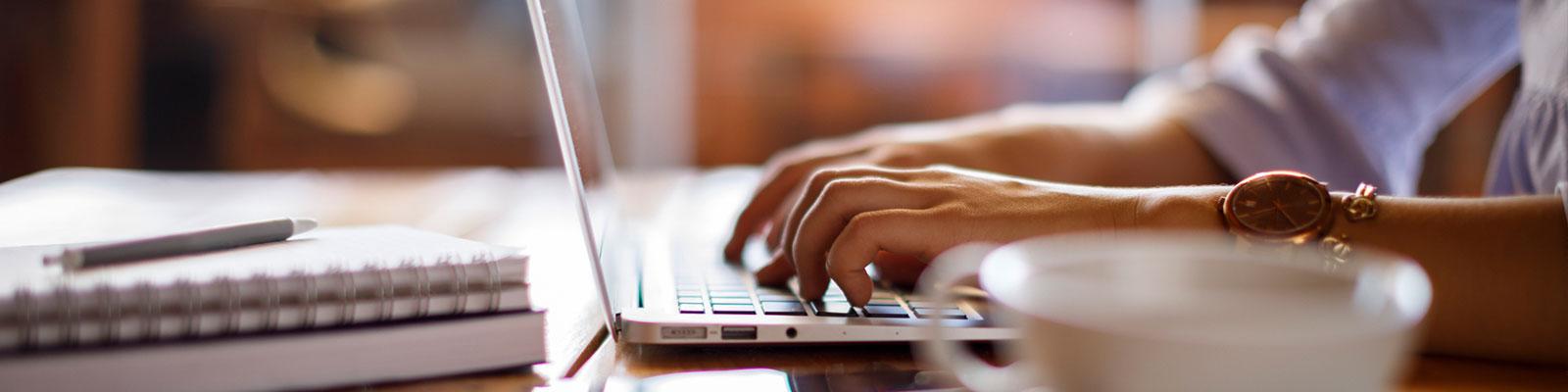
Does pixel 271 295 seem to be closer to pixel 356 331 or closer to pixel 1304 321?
pixel 356 331

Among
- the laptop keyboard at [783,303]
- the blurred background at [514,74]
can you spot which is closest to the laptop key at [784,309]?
the laptop keyboard at [783,303]

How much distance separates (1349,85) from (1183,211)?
51 cm

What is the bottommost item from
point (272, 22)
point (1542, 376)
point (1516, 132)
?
point (1542, 376)

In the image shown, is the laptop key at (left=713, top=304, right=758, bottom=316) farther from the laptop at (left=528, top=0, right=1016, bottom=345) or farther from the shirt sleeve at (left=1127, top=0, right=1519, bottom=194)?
the shirt sleeve at (left=1127, top=0, right=1519, bottom=194)

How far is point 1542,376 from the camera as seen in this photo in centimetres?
42

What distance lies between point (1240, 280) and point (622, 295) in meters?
0.33

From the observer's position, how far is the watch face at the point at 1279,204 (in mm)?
466

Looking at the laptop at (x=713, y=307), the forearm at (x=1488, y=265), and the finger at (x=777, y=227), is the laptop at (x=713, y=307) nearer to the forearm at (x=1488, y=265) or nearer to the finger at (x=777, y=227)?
the finger at (x=777, y=227)

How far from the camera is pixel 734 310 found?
17.9 inches

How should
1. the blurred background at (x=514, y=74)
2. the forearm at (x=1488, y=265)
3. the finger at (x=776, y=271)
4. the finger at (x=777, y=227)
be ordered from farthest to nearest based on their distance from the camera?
the blurred background at (x=514, y=74) → the finger at (x=777, y=227) → the finger at (x=776, y=271) → the forearm at (x=1488, y=265)

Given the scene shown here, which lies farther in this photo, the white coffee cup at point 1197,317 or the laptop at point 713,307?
the laptop at point 713,307

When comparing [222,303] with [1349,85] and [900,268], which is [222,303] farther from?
[1349,85]

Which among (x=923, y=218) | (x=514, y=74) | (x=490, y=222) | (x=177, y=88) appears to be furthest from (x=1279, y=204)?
(x=514, y=74)

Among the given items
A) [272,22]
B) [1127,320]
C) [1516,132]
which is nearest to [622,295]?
[1127,320]
